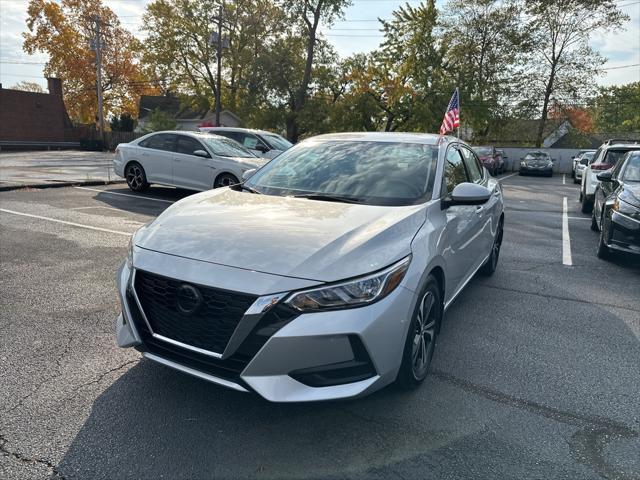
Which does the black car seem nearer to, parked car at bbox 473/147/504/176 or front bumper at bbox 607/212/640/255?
front bumper at bbox 607/212/640/255

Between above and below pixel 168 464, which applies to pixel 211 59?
above

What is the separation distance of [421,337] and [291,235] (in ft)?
3.63

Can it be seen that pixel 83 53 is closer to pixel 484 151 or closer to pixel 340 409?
pixel 484 151

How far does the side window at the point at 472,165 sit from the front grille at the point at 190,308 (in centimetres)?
321

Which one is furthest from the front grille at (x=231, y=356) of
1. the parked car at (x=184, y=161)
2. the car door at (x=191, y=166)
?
the car door at (x=191, y=166)

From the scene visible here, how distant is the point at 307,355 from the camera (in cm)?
235

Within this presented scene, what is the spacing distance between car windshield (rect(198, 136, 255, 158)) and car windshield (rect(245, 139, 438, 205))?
672 cm

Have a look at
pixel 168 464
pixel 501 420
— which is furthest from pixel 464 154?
pixel 168 464

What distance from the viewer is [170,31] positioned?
144 feet

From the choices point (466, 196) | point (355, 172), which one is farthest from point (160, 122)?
point (466, 196)

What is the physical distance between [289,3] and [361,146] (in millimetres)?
33715

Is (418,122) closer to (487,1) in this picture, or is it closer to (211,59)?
(487,1)

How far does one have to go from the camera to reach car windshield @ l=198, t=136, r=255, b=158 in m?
10.8

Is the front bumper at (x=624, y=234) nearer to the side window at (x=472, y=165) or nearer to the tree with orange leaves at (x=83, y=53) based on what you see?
the side window at (x=472, y=165)
